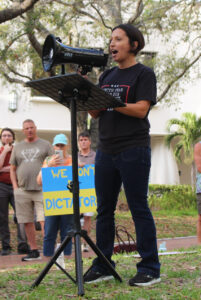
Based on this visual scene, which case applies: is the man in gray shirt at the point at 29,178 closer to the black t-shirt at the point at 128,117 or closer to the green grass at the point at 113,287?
the green grass at the point at 113,287

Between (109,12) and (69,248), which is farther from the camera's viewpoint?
(109,12)

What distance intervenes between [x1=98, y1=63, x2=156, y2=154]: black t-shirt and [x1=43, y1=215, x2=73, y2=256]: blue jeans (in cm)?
345

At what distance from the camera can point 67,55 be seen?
3791 millimetres

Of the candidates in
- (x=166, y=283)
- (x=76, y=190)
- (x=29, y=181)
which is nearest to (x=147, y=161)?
(x=76, y=190)

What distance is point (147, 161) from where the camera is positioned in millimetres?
4109

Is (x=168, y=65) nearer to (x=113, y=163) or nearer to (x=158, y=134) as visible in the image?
(x=158, y=134)

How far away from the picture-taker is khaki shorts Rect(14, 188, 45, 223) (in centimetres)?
803

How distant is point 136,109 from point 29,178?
14.3 ft

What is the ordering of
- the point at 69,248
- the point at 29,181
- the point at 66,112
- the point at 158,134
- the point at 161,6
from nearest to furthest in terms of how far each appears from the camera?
the point at 69,248
the point at 29,181
the point at 161,6
the point at 66,112
the point at 158,134

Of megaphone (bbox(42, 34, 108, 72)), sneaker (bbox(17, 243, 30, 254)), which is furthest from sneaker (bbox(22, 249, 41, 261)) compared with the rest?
megaphone (bbox(42, 34, 108, 72))

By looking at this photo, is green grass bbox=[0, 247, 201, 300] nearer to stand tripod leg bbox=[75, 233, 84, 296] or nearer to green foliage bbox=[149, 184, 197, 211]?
stand tripod leg bbox=[75, 233, 84, 296]

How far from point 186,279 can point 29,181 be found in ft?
13.6

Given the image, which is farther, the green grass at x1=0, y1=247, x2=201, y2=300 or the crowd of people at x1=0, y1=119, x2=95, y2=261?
the crowd of people at x1=0, y1=119, x2=95, y2=261

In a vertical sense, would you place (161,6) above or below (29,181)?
above
